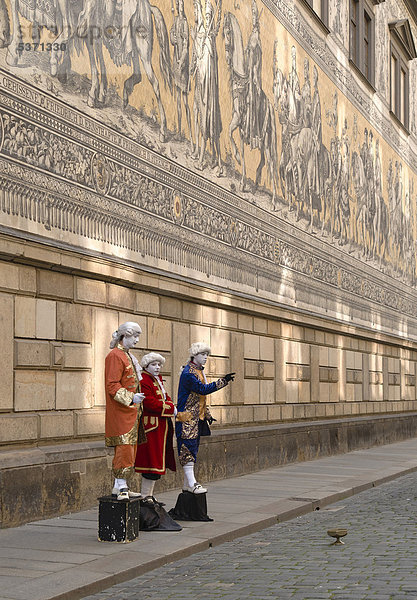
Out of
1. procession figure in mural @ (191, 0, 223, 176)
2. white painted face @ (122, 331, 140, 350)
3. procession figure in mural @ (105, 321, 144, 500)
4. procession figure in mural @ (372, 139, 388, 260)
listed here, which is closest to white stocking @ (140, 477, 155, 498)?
procession figure in mural @ (105, 321, 144, 500)

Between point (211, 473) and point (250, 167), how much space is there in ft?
18.3

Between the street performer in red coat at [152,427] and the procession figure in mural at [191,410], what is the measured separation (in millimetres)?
553

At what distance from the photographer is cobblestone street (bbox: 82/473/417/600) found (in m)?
7.05

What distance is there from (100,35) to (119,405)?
5224 millimetres

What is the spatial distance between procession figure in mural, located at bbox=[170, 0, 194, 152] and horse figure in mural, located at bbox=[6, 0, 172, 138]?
260 millimetres

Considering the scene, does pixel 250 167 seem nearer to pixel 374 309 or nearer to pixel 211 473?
pixel 211 473

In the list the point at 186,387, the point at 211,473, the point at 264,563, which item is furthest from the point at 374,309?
the point at 264,563

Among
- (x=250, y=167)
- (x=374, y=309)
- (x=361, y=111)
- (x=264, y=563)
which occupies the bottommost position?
(x=264, y=563)

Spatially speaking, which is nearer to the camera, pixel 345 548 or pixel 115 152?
pixel 345 548

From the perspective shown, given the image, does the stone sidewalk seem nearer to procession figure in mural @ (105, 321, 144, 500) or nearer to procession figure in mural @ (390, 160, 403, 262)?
procession figure in mural @ (105, 321, 144, 500)

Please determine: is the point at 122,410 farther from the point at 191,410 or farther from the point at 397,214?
the point at 397,214

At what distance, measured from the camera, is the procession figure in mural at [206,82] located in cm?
1511

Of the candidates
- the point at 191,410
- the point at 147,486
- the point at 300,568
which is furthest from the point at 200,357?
the point at 300,568

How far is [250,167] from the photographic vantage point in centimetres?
1739
